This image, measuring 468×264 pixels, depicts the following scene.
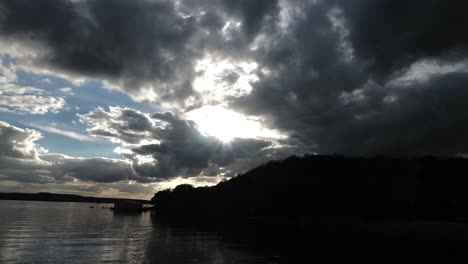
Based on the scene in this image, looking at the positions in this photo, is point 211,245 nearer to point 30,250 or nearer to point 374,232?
point 30,250

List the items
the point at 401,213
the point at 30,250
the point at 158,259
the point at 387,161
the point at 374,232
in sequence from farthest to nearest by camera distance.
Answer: the point at 387,161 → the point at 401,213 → the point at 374,232 → the point at 30,250 → the point at 158,259

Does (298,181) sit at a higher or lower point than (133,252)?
higher

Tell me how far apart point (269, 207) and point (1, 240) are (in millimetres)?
137422

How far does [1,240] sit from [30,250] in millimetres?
14682

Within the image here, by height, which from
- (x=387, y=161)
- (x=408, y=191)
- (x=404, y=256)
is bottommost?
(x=404, y=256)

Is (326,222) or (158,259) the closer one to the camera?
(158,259)

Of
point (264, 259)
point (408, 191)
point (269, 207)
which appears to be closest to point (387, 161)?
point (408, 191)

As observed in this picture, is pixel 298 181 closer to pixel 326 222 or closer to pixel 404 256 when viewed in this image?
pixel 326 222

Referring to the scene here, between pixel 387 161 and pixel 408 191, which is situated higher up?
pixel 387 161

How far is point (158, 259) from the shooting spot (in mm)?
55781

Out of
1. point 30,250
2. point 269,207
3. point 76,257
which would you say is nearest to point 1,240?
point 30,250

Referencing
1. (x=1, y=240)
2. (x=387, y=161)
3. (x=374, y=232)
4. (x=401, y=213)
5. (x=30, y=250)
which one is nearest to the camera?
(x=30, y=250)

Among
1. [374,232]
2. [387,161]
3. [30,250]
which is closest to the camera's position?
[30,250]

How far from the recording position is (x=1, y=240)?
71375 millimetres
